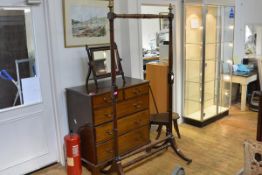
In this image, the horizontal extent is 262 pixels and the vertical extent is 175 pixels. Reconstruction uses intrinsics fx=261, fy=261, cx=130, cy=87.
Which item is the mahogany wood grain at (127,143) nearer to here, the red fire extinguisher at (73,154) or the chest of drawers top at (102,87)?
the red fire extinguisher at (73,154)

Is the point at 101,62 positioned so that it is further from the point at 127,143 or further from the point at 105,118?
the point at 127,143

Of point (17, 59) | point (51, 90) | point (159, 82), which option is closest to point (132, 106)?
point (51, 90)

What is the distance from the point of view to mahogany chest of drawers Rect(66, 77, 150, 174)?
2.72m

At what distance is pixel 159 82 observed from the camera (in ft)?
13.0

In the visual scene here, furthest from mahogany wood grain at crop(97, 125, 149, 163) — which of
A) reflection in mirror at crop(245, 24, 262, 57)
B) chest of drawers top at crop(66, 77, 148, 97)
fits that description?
reflection in mirror at crop(245, 24, 262, 57)

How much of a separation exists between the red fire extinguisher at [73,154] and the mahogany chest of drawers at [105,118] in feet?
0.39

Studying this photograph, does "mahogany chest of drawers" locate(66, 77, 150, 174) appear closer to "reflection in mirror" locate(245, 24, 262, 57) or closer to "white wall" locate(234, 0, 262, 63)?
"white wall" locate(234, 0, 262, 63)

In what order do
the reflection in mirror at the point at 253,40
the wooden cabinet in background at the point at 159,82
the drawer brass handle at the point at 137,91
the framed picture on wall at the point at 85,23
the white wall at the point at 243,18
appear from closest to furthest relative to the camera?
the framed picture on wall at the point at 85,23 → the drawer brass handle at the point at 137,91 → the wooden cabinet in background at the point at 159,82 → the white wall at the point at 243,18 → the reflection in mirror at the point at 253,40

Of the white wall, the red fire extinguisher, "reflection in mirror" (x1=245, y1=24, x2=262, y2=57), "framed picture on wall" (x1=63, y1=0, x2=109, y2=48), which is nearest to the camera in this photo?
the red fire extinguisher

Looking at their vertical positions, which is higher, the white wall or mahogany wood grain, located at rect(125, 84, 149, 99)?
the white wall

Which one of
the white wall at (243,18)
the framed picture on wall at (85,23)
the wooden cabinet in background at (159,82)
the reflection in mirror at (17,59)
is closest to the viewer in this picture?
the reflection in mirror at (17,59)

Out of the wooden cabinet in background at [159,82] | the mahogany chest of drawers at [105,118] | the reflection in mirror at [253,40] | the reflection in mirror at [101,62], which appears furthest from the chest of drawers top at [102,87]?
the reflection in mirror at [253,40]

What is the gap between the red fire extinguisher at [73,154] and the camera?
2.76 m

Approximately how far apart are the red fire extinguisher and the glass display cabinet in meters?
2.06
